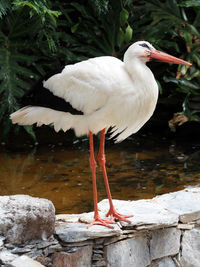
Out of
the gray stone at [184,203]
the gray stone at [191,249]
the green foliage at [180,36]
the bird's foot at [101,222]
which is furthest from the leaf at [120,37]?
the bird's foot at [101,222]

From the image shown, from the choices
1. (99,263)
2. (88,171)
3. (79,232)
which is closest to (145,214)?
(99,263)

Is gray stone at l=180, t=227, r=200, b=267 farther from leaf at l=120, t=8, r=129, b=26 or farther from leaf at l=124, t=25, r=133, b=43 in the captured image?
leaf at l=120, t=8, r=129, b=26

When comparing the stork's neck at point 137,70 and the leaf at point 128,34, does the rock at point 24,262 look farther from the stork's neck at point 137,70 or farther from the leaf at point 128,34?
the leaf at point 128,34

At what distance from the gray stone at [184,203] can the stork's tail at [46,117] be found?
103 centimetres

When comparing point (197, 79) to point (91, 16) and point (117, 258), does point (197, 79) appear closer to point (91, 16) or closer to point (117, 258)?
point (91, 16)

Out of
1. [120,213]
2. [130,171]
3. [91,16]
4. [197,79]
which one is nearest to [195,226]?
[120,213]

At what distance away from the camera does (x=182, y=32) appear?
23.2 feet

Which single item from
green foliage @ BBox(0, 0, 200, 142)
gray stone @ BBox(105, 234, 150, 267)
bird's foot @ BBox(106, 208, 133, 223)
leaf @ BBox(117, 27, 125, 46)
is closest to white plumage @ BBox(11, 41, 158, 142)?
bird's foot @ BBox(106, 208, 133, 223)

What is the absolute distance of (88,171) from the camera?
18.4ft

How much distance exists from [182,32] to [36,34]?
207 centimetres

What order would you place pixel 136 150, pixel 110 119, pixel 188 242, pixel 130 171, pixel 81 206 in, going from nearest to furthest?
pixel 110 119 < pixel 188 242 < pixel 81 206 < pixel 130 171 < pixel 136 150

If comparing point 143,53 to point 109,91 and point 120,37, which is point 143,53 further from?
point 120,37

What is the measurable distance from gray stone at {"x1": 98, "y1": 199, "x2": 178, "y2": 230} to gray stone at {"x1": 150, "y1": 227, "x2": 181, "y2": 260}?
0.27 feet

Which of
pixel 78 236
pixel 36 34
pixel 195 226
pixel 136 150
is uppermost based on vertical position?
pixel 36 34
